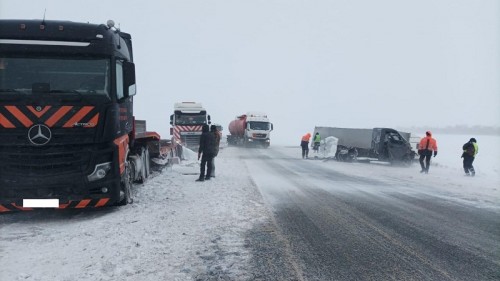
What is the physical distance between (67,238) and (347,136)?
19.7m

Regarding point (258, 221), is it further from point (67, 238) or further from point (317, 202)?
point (67, 238)

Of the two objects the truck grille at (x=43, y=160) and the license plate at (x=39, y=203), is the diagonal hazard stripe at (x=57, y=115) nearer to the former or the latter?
the truck grille at (x=43, y=160)

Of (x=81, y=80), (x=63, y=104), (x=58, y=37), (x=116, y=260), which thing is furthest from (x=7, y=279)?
(x=58, y=37)

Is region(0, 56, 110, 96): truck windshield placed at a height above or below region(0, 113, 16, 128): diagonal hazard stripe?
→ above

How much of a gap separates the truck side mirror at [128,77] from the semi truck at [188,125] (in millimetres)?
18375

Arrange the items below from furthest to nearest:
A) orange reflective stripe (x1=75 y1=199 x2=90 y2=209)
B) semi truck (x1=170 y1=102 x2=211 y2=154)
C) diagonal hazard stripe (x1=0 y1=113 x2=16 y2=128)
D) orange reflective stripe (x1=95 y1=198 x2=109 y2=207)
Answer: semi truck (x1=170 y1=102 x2=211 y2=154) → orange reflective stripe (x1=95 y1=198 x2=109 y2=207) → orange reflective stripe (x1=75 y1=199 x2=90 y2=209) → diagonal hazard stripe (x1=0 y1=113 x2=16 y2=128)

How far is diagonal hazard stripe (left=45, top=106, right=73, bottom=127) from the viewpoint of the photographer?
228 inches

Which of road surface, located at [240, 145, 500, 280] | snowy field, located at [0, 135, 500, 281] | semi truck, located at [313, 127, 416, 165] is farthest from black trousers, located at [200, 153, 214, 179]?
semi truck, located at [313, 127, 416, 165]

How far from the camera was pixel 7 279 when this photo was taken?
144 inches

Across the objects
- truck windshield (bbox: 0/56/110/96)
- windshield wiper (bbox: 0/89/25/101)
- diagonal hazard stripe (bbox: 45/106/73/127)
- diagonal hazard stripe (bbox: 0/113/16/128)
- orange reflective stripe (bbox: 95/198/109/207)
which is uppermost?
truck windshield (bbox: 0/56/110/96)

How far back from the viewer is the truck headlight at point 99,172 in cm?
604

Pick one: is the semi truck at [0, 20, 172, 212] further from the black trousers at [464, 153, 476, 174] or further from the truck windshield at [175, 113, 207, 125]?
the truck windshield at [175, 113, 207, 125]

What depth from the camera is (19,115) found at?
571 centimetres

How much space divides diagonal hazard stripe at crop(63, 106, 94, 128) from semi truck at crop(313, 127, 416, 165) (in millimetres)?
17510
